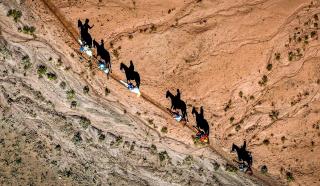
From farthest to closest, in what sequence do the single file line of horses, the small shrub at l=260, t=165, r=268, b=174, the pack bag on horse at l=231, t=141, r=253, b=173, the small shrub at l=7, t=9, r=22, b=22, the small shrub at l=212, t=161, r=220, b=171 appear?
the small shrub at l=260, t=165, r=268, b=174 → the pack bag on horse at l=231, t=141, r=253, b=173 → the small shrub at l=212, t=161, r=220, b=171 → the single file line of horses → the small shrub at l=7, t=9, r=22, b=22

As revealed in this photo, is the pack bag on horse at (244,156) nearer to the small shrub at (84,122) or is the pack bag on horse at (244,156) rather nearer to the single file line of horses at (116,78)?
the single file line of horses at (116,78)

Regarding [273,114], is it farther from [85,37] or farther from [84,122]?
[85,37]

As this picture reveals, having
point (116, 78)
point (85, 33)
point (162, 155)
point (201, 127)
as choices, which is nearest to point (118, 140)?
point (162, 155)

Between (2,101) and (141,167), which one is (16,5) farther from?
(141,167)

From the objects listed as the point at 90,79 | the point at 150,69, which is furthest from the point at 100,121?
the point at 150,69

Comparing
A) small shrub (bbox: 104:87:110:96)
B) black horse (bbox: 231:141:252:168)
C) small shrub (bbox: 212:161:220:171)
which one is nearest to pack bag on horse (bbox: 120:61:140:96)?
small shrub (bbox: 104:87:110:96)

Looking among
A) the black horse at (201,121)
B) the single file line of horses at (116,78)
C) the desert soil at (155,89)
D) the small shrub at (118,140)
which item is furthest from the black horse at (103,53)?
the black horse at (201,121)

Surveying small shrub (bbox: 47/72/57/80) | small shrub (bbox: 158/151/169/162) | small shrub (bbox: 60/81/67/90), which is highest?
small shrub (bbox: 47/72/57/80)

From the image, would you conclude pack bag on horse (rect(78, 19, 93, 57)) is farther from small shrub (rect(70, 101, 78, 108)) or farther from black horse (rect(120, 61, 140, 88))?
small shrub (rect(70, 101, 78, 108))
